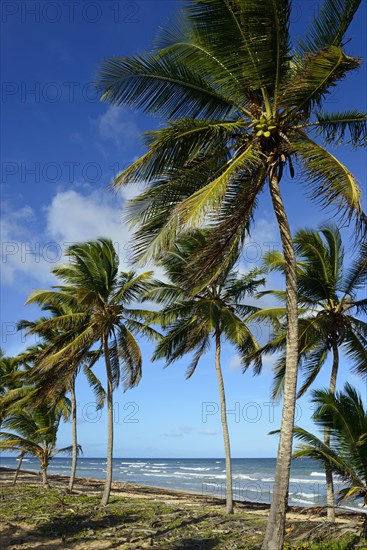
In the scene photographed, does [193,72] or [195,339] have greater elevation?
[193,72]

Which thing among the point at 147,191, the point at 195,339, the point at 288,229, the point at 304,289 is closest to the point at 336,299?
the point at 304,289

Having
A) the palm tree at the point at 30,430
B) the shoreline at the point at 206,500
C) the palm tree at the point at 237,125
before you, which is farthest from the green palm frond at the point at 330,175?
the palm tree at the point at 30,430

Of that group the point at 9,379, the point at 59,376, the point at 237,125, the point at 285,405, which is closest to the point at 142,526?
the point at 59,376

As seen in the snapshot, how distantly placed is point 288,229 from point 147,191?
2.58m

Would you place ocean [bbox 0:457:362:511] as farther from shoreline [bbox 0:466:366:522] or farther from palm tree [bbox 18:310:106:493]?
palm tree [bbox 18:310:106:493]

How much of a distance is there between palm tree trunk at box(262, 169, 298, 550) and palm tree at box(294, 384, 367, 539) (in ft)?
5.85

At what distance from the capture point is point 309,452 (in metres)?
9.60

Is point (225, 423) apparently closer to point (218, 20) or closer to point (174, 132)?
point (174, 132)

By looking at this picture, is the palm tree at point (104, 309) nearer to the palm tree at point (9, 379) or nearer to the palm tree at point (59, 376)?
the palm tree at point (59, 376)

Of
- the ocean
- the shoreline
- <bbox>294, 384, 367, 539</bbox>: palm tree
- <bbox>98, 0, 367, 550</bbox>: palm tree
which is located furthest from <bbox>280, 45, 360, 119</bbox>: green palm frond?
the ocean

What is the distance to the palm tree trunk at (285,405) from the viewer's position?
7500 mm

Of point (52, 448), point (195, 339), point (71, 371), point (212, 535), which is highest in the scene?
point (195, 339)

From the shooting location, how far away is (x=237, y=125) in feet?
28.6

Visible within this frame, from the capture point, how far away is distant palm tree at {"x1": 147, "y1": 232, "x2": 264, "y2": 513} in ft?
56.9
